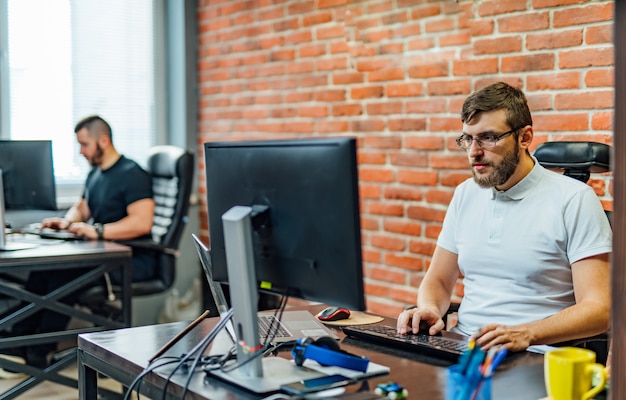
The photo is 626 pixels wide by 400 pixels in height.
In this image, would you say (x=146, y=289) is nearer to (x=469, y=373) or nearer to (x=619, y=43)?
(x=469, y=373)

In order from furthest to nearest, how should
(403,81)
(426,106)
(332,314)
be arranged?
1. (403,81)
2. (426,106)
3. (332,314)

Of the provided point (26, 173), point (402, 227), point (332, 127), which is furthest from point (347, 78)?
point (26, 173)

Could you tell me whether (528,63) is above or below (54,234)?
above

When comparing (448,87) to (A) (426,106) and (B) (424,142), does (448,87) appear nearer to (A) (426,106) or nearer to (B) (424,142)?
(A) (426,106)

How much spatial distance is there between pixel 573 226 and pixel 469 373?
953 mm

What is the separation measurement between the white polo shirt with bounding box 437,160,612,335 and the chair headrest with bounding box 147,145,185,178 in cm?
198

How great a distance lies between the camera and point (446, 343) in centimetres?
173

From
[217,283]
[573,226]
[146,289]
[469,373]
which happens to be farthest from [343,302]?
[146,289]

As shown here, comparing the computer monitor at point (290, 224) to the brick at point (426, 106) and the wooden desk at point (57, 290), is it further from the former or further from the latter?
the brick at point (426, 106)

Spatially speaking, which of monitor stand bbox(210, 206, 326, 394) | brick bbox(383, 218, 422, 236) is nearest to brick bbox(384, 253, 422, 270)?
brick bbox(383, 218, 422, 236)

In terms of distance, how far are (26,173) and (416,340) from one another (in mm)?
2224

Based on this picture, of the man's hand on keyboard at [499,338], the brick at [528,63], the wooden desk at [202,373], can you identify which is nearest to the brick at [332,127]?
the brick at [528,63]

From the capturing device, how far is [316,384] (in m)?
1.43

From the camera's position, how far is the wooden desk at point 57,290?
304 centimetres
